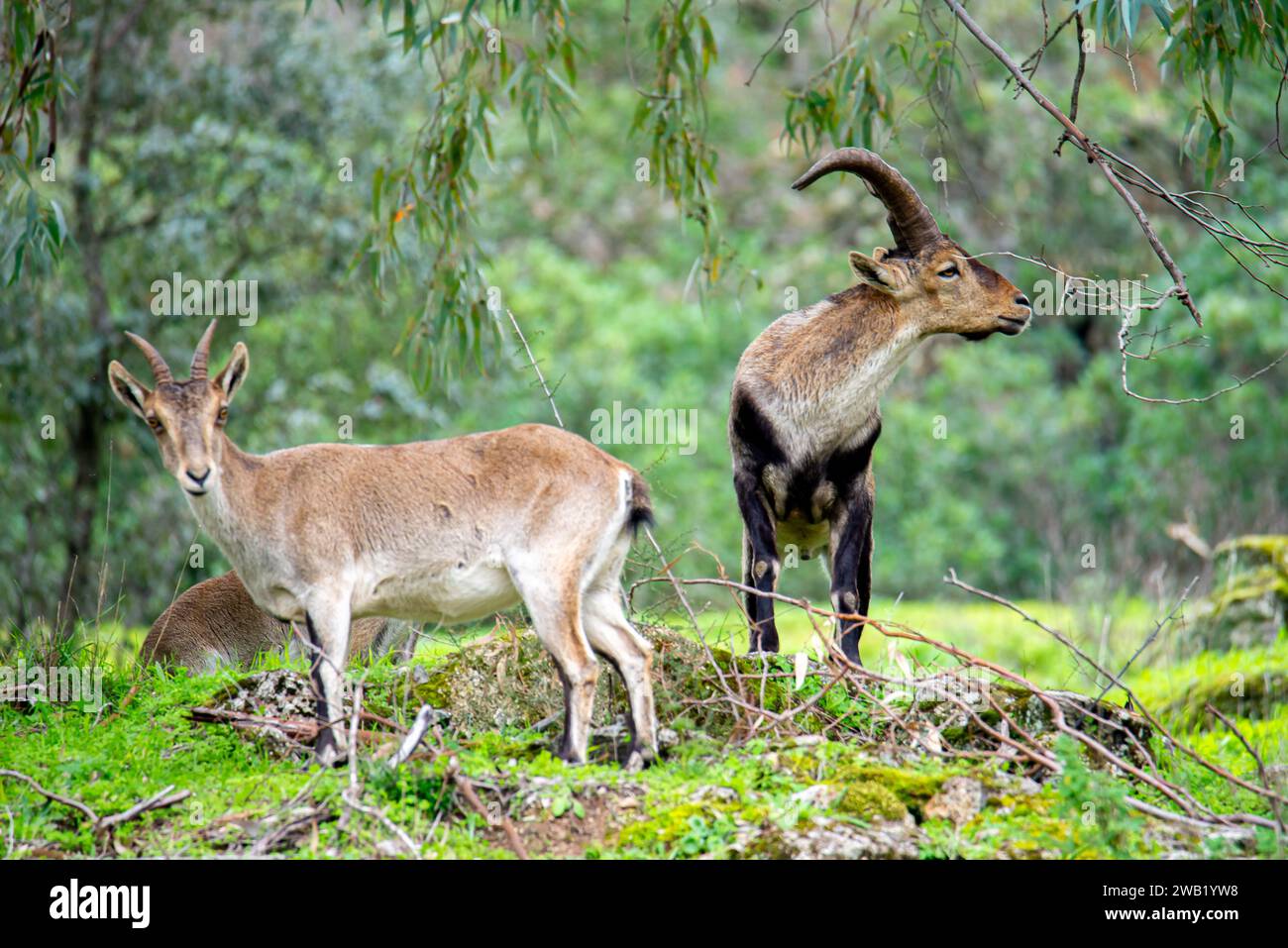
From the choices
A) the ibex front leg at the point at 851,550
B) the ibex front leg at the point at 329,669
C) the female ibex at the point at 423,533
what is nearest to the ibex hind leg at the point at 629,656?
the female ibex at the point at 423,533

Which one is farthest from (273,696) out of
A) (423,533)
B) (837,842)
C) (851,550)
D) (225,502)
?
(851,550)

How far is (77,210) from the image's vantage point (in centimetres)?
1302

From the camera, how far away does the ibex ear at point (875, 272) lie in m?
7.18

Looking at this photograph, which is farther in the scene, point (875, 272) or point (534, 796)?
point (875, 272)

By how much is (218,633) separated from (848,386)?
3.40 metres

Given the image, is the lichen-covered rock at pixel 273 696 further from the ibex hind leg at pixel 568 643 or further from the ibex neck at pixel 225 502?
the ibex hind leg at pixel 568 643

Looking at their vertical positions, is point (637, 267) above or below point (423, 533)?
above

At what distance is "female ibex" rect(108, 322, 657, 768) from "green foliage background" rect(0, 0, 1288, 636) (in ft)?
5.79

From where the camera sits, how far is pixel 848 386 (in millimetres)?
7188

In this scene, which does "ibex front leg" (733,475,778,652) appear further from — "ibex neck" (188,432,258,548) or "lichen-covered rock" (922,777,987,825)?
"ibex neck" (188,432,258,548)

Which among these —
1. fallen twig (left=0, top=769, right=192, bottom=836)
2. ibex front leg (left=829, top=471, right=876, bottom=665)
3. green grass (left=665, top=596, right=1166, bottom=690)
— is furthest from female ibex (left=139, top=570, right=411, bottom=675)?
green grass (left=665, top=596, right=1166, bottom=690)

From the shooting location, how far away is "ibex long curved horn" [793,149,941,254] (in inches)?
275

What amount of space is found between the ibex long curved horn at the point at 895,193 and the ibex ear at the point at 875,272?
8.7 inches

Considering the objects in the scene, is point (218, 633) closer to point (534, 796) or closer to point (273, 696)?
point (273, 696)
